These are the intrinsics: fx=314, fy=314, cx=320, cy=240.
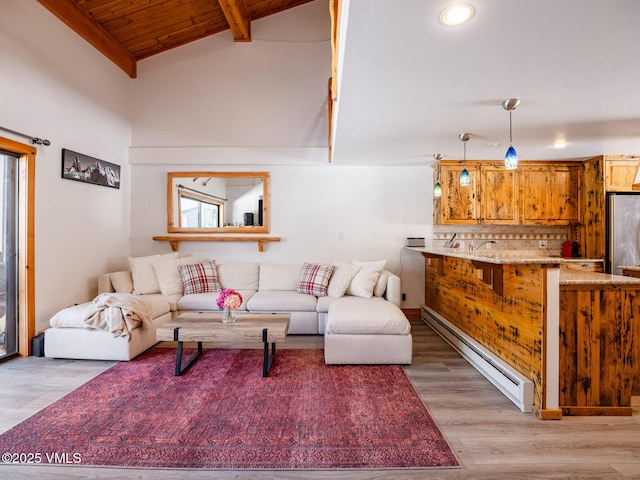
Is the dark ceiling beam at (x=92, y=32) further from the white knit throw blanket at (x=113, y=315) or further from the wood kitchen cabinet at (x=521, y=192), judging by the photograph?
the wood kitchen cabinet at (x=521, y=192)

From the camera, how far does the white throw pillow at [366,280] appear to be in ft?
12.8

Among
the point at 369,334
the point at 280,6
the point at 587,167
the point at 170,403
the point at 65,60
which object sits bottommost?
the point at 170,403

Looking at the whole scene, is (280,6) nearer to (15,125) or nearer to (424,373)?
(15,125)

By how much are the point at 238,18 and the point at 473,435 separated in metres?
5.23

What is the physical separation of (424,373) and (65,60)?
16.7 ft

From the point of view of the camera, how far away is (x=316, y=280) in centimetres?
418

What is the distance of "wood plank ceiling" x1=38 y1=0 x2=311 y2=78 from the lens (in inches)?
149

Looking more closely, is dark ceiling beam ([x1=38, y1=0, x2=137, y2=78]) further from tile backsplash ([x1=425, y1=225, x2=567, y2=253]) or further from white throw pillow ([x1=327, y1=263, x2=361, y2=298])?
tile backsplash ([x1=425, y1=225, x2=567, y2=253])

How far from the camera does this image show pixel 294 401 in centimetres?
231

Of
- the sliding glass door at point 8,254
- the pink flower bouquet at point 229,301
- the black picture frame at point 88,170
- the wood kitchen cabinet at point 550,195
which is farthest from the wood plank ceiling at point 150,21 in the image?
the wood kitchen cabinet at point 550,195

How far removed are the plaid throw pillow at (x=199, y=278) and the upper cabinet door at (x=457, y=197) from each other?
3.35 metres

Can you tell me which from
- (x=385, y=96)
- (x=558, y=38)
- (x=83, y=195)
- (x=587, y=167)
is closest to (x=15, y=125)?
(x=83, y=195)

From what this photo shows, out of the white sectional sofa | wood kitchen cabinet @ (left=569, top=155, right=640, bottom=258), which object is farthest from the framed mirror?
wood kitchen cabinet @ (left=569, top=155, right=640, bottom=258)

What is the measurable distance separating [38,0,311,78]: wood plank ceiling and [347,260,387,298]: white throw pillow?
3.75 m
